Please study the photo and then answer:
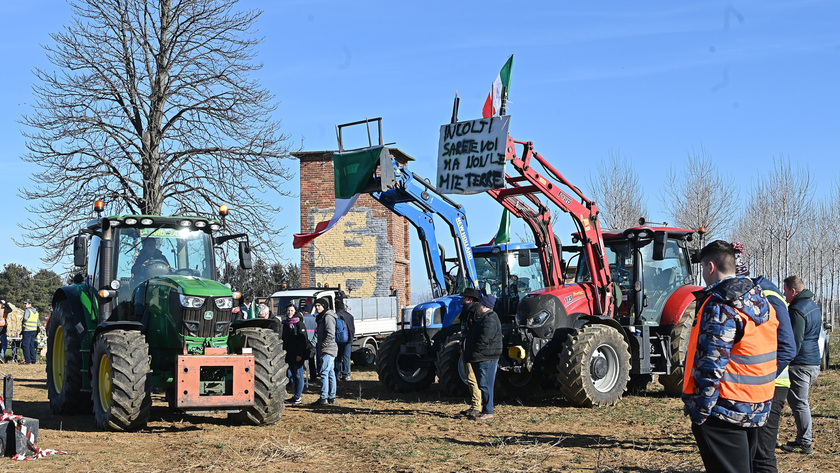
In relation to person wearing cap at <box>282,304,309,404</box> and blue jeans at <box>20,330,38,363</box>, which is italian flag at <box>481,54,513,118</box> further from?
blue jeans at <box>20,330,38,363</box>

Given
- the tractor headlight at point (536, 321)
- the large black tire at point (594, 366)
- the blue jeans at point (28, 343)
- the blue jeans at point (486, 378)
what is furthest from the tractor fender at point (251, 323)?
the blue jeans at point (28, 343)

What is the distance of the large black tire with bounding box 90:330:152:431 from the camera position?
9672 mm

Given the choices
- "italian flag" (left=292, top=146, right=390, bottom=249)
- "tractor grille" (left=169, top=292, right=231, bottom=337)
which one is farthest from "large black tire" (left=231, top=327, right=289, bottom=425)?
"italian flag" (left=292, top=146, right=390, bottom=249)

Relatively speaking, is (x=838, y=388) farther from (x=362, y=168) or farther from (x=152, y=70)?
(x=152, y=70)

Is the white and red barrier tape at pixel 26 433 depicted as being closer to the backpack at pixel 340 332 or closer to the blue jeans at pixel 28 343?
the backpack at pixel 340 332

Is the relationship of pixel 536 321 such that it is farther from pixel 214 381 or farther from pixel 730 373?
pixel 730 373

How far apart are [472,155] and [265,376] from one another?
4694 millimetres

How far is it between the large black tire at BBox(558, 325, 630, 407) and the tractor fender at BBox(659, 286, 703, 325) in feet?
3.72

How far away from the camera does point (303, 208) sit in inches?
1136

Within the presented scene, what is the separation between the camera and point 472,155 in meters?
12.9

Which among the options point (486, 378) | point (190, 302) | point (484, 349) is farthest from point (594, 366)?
point (190, 302)

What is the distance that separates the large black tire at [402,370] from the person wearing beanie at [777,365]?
8.28 meters

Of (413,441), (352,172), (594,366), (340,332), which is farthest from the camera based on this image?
(340,332)

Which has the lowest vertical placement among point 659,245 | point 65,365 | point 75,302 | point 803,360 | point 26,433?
point 26,433
